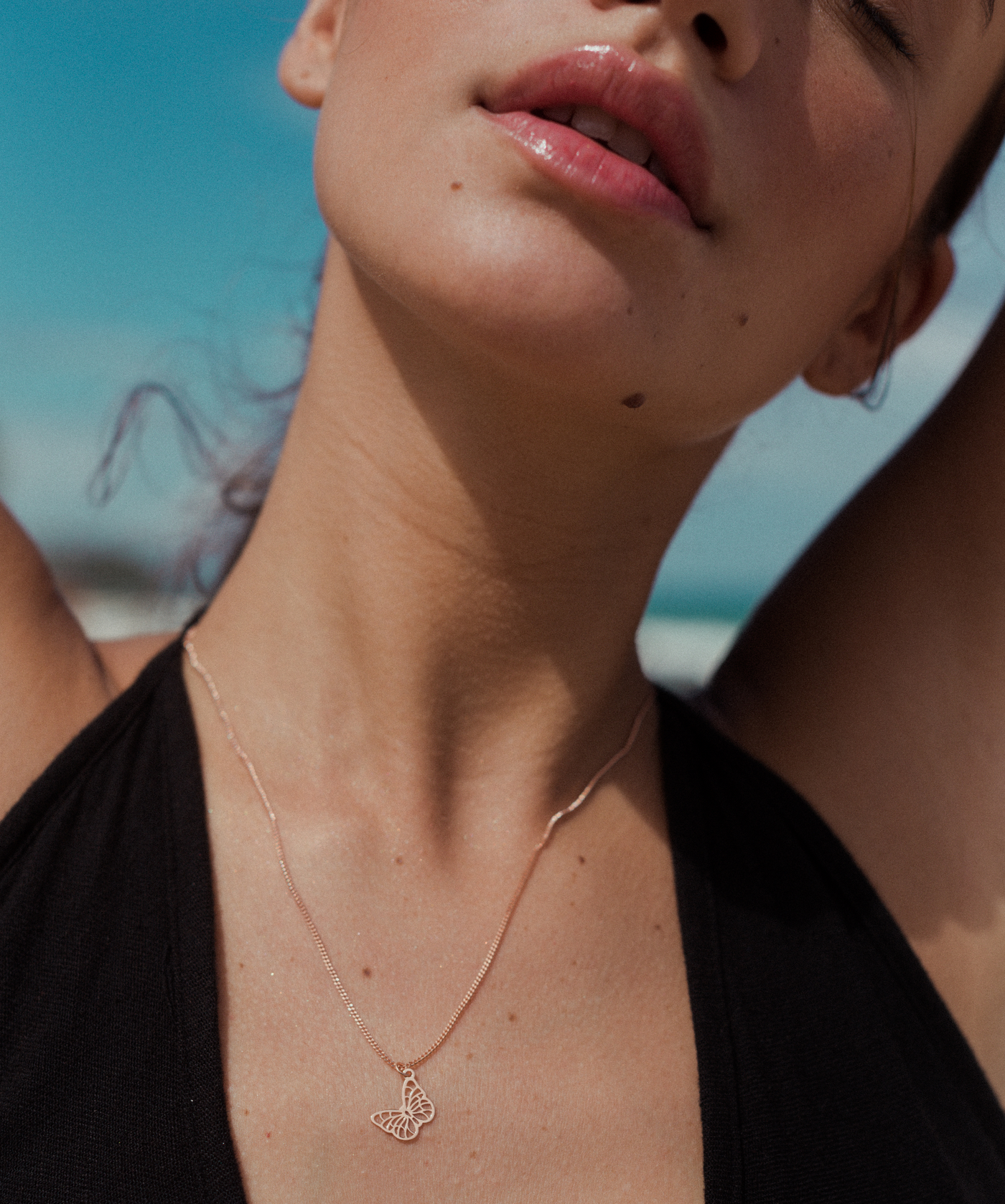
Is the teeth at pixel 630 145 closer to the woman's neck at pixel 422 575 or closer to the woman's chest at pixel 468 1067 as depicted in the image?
the woman's neck at pixel 422 575

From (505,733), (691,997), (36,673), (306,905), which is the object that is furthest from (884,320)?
(36,673)

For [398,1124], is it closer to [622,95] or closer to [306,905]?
[306,905]

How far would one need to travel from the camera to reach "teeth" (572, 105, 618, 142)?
1158mm

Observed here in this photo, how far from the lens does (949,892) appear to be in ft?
5.50

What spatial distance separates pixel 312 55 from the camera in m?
1.54

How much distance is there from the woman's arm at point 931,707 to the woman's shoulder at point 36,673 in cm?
99

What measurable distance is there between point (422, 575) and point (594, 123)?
55 cm

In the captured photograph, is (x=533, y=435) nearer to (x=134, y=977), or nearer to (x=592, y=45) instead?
(x=592, y=45)

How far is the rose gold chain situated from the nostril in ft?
2.96

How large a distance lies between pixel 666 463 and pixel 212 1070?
2.84 ft

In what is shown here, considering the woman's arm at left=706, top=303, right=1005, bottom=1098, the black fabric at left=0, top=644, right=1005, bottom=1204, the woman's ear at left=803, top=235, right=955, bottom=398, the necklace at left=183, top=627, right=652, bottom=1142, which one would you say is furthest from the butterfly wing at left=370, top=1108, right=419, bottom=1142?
the woman's ear at left=803, top=235, right=955, bottom=398

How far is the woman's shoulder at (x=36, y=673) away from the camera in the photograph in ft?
4.12

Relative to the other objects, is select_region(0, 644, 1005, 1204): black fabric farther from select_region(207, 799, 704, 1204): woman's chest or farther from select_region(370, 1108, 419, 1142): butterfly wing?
select_region(370, 1108, 419, 1142): butterfly wing

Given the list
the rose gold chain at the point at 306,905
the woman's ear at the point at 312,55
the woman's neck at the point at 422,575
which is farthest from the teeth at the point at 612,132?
the rose gold chain at the point at 306,905
